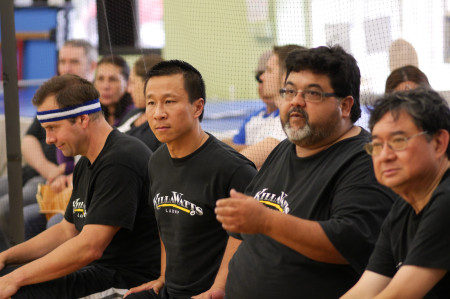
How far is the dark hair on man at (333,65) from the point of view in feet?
9.37

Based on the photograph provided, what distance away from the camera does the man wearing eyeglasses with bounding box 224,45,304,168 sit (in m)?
4.38

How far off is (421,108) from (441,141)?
13 cm

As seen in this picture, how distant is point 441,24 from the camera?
4270 mm

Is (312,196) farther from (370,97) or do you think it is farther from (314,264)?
(370,97)

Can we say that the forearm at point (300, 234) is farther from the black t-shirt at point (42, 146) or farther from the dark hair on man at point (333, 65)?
the black t-shirt at point (42, 146)

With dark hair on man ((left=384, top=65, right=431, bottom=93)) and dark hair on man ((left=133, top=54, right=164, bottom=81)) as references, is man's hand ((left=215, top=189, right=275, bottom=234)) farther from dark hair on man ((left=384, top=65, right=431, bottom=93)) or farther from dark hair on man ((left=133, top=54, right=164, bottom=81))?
dark hair on man ((left=133, top=54, right=164, bottom=81))

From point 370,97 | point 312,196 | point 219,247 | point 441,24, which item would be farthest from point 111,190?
point 441,24

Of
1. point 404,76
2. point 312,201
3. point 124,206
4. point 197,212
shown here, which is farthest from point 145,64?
point 312,201

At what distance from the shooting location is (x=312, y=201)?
271 cm

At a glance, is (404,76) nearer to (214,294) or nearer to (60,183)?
(214,294)

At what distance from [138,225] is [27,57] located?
20.4 ft

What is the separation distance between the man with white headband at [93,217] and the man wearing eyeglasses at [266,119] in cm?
84

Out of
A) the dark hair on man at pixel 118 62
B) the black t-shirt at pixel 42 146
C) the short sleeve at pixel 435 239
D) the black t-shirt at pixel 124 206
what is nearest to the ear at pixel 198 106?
the black t-shirt at pixel 124 206

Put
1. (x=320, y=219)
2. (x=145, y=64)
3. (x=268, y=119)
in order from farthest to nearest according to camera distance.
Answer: (x=145, y=64)
(x=268, y=119)
(x=320, y=219)
